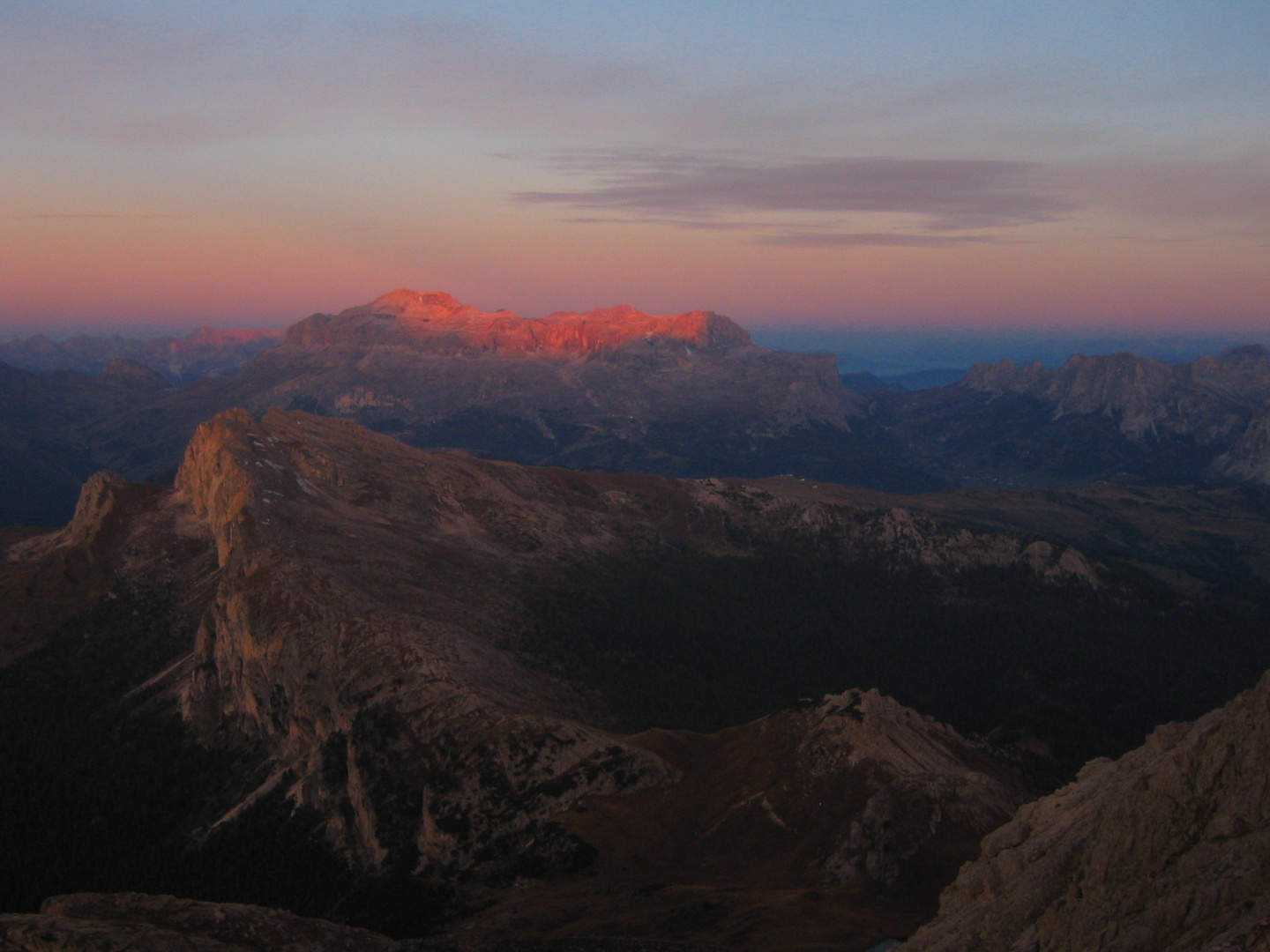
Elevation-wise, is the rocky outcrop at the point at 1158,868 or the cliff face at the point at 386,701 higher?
the rocky outcrop at the point at 1158,868

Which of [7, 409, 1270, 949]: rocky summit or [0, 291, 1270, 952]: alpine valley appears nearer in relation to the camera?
[0, 291, 1270, 952]: alpine valley

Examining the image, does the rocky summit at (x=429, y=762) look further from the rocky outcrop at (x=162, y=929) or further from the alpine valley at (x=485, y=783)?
the rocky outcrop at (x=162, y=929)

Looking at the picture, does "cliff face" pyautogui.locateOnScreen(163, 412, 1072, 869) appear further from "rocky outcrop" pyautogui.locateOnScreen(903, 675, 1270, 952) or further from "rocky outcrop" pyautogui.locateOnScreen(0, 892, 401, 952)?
"rocky outcrop" pyautogui.locateOnScreen(903, 675, 1270, 952)

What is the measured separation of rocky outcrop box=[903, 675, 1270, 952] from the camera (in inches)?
1442

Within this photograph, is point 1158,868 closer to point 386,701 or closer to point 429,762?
point 429,762

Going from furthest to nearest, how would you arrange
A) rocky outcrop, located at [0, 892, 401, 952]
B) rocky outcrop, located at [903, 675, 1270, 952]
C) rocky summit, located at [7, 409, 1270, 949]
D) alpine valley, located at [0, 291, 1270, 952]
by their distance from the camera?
rocky summit, located at [7, 409, 1270, 949], rocky outcrop, located at [0, 892, 401, 952], alpine valley, located at [0, 291, 1270, 952], rocky outcrop, located at [903, 675, 1270, 952]

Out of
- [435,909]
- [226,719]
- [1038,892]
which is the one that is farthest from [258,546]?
[1038,892]

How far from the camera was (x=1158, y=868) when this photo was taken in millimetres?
41625

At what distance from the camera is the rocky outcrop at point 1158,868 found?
120 feet

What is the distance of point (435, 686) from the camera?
4766 inches

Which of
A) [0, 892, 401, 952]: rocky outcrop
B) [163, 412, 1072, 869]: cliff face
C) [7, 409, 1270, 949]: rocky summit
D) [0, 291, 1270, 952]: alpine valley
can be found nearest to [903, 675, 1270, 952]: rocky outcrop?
[0, 291, 1270, 952]: alpine valley

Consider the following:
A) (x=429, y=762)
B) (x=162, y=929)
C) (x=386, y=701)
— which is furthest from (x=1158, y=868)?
(x=386, y=701)

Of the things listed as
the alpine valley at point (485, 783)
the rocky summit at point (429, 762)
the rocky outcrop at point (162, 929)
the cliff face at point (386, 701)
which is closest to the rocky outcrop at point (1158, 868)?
the alpine valley at point (485, 783)

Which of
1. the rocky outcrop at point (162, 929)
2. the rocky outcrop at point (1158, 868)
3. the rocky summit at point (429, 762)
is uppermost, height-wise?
the rocky outcrop at point (1158, 868)
